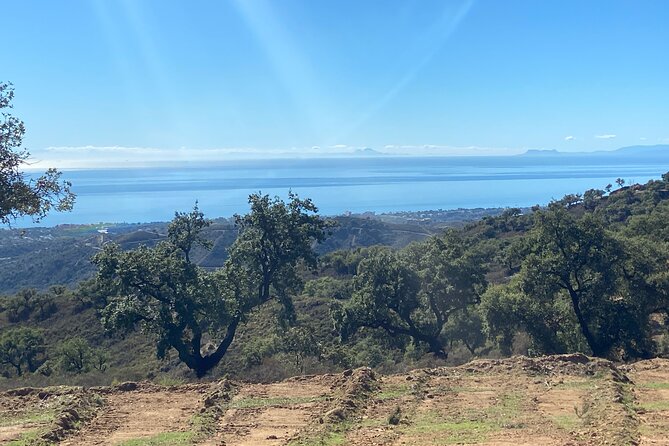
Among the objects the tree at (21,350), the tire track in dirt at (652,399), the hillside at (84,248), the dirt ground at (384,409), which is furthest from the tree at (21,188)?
the hillside at (84,248)

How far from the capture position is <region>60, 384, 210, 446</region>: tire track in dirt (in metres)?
8.71

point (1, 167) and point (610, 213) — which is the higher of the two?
point (1, 167)

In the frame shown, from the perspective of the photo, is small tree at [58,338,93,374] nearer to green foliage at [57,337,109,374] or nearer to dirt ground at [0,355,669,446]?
green foliage at [57,337,109,374]

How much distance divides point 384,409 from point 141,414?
448 centimetres

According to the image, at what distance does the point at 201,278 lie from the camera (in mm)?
18125

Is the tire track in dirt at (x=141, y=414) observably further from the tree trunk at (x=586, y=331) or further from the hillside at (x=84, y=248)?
the hillside at (x=84, y=248)

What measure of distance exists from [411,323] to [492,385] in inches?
436

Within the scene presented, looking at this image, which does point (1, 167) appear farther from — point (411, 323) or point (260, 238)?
point (411, 323)

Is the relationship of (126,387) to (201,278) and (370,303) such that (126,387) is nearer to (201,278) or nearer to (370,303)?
(201,278)

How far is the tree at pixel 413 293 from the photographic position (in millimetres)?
21203

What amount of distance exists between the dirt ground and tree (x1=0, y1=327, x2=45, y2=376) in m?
18.0

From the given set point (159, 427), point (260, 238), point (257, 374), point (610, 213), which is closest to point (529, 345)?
point (257, 374)

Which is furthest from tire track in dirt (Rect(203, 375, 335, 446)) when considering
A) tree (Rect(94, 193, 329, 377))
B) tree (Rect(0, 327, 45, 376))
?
tree (Rect(0, 327, 45, 376))

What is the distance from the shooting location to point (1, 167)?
9.24 meters
